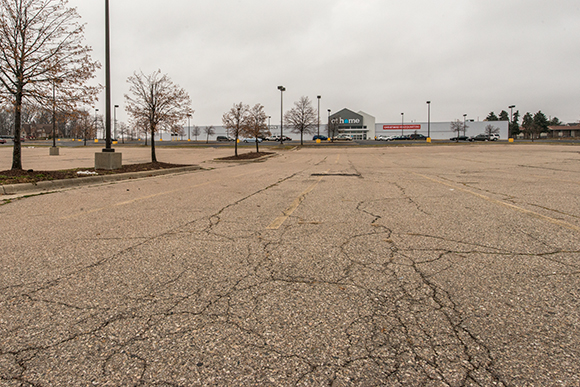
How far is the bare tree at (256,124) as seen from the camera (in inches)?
1229

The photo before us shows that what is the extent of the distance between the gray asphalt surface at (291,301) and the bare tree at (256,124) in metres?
25.6

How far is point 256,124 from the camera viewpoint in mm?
32688

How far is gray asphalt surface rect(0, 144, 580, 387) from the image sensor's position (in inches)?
86.6

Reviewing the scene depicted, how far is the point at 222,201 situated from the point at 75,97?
28.4 feet

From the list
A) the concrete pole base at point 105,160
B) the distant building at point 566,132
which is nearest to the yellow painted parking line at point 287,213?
the concrete pole base at point 105,160

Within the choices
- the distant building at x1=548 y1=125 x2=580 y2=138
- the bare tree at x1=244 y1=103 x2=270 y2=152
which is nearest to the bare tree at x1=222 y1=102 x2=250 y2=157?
the bare tree at x1=244 y1=103 x2=270 y2=152

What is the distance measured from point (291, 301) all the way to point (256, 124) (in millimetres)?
30570

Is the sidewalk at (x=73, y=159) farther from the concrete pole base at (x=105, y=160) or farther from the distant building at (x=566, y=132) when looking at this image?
the distant building at (x=566, y=132)

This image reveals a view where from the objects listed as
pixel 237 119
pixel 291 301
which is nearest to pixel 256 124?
pixel 237 119

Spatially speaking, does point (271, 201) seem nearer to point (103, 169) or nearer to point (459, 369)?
point (459, 369)

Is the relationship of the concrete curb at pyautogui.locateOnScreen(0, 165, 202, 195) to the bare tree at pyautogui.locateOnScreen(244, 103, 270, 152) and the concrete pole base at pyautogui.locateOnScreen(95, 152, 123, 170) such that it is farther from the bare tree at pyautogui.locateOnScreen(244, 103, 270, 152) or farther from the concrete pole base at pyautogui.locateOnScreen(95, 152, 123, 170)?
the bare tree at pyautogui.locateOnScreen(244, 103, 270, 152)

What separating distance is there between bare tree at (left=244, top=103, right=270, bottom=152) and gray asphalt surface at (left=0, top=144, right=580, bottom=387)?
84.1 ft

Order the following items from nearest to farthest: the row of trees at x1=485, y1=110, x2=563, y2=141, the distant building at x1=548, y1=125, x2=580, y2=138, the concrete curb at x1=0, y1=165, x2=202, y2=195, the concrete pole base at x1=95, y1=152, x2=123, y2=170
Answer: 1. the concrete curb at x1=0, y1=165, x2=202, y2=195
2. the concrete pole base at x1=95, y1=152, x2=123, y2=170
3. the row of trees at x1=485, y1=110, x2=563, y2=141
4. the distant building at x1=548, y1=125, x2=580, y2=138

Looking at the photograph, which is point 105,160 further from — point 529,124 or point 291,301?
point 529,124
